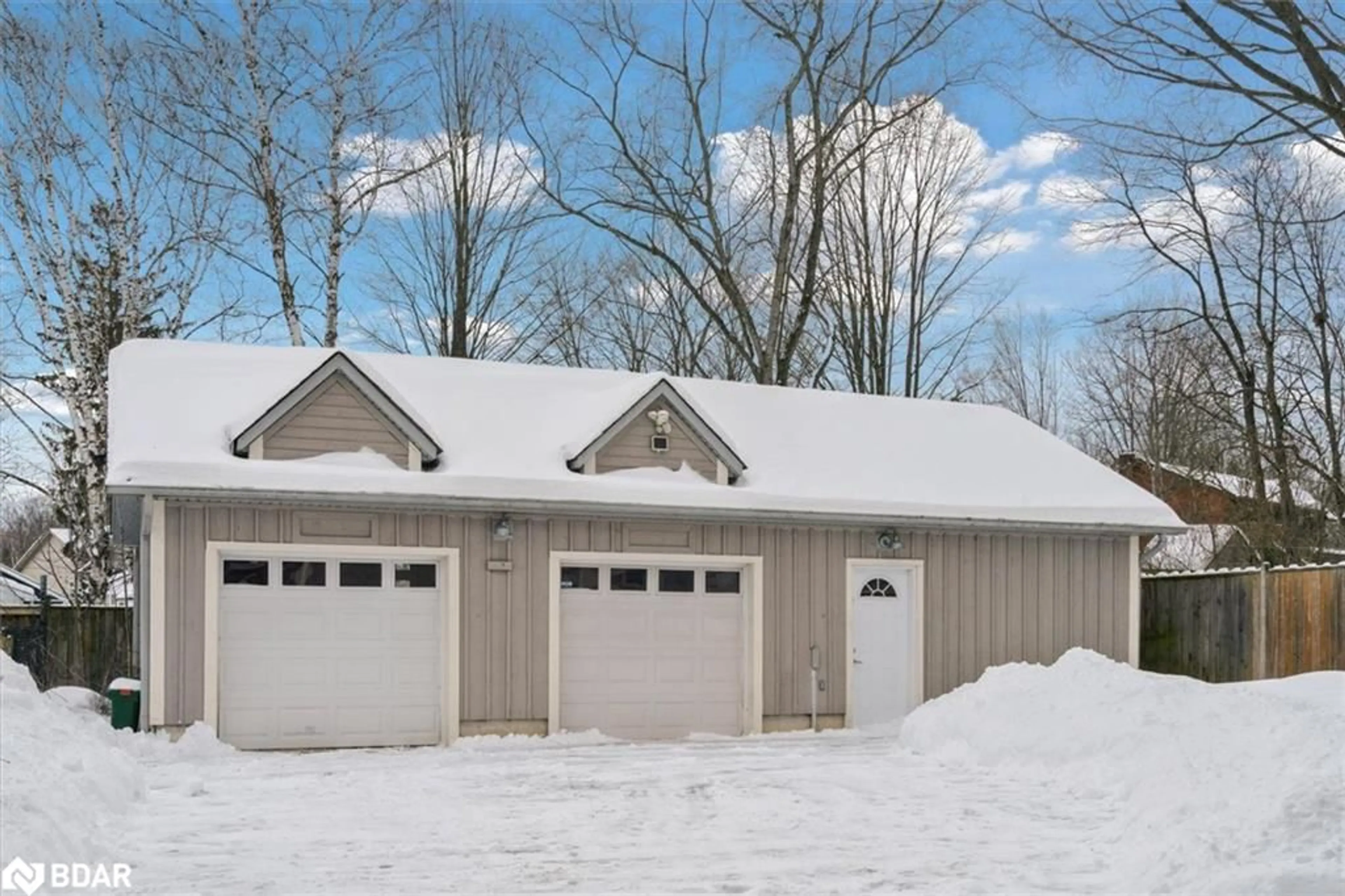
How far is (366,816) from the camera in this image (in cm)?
827

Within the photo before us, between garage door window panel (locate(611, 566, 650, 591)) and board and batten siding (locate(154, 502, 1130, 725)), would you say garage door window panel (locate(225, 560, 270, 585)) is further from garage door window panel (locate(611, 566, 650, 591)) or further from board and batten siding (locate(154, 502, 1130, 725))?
garage door window panel (locate(611, 566, 650, 591))

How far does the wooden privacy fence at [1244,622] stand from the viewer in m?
15.1

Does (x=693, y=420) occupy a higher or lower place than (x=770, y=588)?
higher

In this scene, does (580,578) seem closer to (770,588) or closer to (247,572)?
(770,588)

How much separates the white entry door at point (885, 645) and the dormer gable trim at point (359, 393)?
17.2 ft

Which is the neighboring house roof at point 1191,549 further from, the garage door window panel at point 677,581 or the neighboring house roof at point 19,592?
the neighboring house roof at point 19,592

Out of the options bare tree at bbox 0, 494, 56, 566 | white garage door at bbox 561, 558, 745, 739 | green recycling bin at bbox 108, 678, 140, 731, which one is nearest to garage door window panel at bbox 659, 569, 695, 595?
white garage door at bbox 561, 558, 745, 739

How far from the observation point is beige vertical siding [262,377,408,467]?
12570 mm

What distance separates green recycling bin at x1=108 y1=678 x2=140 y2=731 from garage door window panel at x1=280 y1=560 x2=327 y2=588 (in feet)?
6.30

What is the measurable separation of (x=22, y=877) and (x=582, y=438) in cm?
874

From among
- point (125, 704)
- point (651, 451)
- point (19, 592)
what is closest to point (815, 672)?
point (651, 451)

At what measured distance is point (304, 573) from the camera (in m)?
12.5

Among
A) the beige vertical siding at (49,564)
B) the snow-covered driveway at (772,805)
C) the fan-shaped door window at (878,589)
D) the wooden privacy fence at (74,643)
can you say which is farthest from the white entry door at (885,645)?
the beige vertical siding at (49,564)

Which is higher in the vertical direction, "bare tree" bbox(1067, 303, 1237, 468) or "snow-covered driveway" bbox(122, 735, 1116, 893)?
"bare tree" bbox(1067, 303, 1237, 468)
